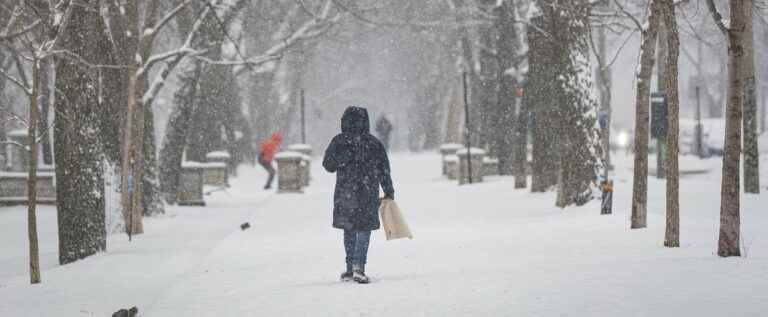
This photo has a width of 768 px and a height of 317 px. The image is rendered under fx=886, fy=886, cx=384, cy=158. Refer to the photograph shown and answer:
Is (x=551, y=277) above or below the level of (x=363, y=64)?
below

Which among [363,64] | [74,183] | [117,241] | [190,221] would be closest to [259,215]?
[190,221]

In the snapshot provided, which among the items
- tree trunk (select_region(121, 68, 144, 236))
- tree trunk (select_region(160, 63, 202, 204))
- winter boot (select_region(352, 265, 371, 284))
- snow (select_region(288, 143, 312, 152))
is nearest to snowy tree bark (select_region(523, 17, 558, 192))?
tree trunk (select_region(160, 63, 202, 204))

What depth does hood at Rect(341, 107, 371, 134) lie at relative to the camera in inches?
319

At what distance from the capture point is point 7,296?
345 inches

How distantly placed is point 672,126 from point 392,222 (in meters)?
3.09

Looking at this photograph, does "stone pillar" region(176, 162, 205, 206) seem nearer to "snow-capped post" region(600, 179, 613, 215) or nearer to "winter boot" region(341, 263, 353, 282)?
"snow-capped post" region(600, 179, 613, 215)

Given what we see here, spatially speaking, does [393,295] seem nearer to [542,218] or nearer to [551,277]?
[551,277]

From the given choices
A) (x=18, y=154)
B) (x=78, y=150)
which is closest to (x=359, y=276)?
(x=78, y=150)

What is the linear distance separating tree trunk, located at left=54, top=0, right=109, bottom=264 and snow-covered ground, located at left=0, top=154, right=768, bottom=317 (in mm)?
393

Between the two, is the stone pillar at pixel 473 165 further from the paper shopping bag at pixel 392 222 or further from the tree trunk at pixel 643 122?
the paper shopping bag at pixel 392 222

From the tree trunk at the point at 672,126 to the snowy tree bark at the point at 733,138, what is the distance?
3.12ft

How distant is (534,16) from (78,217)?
34.4ft

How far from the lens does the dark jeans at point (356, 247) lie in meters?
7.98

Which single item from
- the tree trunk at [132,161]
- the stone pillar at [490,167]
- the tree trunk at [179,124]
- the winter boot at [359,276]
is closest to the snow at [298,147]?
the stone pillar at [490,167]
